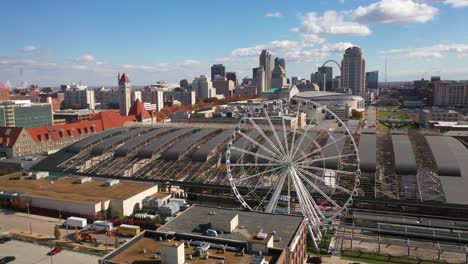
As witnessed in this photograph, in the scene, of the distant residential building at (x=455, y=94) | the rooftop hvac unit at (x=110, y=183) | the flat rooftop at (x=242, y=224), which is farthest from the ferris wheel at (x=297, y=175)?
the distant residential building at (x=455, y=94)

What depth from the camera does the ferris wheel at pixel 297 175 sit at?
36.2 meters

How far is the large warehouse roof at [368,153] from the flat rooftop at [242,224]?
1912cm

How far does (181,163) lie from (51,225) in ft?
60.0

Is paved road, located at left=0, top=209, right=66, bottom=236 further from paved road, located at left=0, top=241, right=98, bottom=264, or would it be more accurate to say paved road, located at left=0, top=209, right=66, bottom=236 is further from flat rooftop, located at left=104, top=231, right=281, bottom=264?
flat rooftop, located at left=104, top=231, right=281, bottom=264

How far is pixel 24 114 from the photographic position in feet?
401

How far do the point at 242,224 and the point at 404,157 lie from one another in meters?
27.4

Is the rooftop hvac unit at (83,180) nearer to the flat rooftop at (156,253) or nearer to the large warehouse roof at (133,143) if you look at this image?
the large warehouse roof at (133,143)

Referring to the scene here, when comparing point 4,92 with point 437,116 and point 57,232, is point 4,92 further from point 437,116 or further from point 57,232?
point 437,116

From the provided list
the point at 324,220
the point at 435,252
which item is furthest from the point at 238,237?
the point at 435,252

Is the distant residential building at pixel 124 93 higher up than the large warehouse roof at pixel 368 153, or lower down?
higher up

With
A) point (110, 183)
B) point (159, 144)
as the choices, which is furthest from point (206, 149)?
point (110, 183)

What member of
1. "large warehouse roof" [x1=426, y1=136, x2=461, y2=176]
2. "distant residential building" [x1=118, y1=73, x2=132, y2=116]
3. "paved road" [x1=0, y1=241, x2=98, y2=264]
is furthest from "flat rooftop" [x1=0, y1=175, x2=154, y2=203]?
"distant residential building" [x1=118, y1=73, x2=132, y2=116]

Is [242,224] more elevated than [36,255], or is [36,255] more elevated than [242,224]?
[242,224]

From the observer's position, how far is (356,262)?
3362cm
